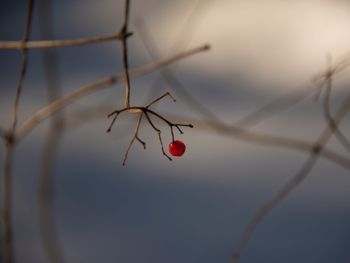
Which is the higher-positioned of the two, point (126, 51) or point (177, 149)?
point (177, 149)

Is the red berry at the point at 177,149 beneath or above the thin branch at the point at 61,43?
above

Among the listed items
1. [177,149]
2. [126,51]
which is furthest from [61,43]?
[177,149]

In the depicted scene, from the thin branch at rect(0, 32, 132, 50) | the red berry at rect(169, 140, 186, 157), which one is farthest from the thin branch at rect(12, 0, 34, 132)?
the red berry at rect(169, 140, 186, 157)

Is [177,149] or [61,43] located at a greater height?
[177,149]

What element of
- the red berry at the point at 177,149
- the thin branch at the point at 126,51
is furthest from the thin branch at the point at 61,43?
the red berry at the point at 177,149

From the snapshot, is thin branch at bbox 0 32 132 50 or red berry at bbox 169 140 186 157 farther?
red berry at bbox 169 140 186 157

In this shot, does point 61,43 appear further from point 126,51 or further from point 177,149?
point 177,149

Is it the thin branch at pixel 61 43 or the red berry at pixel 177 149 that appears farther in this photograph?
the red berry at pixel 177 149

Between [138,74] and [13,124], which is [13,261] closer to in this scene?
[13,124]

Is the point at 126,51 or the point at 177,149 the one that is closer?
the point at 126,51

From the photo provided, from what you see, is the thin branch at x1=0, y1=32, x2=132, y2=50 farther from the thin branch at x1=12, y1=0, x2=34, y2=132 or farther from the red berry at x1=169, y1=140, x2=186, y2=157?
the red berry at x1=169, y1=140, x2=186, y2=157

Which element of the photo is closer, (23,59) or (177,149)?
(23,59)

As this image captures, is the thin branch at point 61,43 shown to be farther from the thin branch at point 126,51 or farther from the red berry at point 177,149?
the red berry at point 177,149
